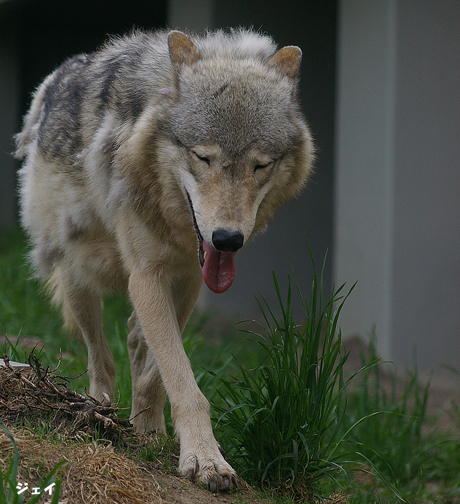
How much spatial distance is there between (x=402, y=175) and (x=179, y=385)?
3.77 metres

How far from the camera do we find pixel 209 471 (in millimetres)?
2602

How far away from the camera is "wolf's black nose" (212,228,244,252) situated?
2699mm

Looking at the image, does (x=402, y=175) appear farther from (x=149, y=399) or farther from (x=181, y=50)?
(x=149, y=399)

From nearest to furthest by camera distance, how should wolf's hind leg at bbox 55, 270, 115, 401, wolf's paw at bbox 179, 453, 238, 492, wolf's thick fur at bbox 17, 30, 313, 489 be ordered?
wolf's paw at bbox 179, 453, 238, 492, wolf's thick fur at bbox 17, 30, 313, 489, wolf's hind leg at bbox 55, 270, 115, 401

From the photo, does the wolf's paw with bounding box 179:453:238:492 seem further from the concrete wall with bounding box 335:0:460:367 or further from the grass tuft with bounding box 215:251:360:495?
the concrete wall with bounding box 335:0:460:367

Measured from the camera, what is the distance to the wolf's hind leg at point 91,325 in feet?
12.4

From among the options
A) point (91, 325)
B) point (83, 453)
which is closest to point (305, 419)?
point (83, 453)

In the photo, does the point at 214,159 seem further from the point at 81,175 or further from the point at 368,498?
the point at 368,498

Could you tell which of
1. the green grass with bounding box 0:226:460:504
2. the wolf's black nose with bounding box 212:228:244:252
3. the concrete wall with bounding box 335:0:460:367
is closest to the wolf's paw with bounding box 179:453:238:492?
the green grass with bounding box 0:226:460:504

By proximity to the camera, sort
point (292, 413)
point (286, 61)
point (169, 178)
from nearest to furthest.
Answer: point (292, 413), point (169, 178), point (286, 61)

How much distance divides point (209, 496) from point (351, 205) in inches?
166

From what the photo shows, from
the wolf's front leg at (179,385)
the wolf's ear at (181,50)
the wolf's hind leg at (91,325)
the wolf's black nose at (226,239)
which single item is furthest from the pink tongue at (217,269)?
the wolf's hind leg at (91,325)

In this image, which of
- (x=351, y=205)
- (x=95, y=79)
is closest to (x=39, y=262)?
(x=95, y=79)

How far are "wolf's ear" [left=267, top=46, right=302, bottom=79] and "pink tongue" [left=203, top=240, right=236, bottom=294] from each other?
958mm
